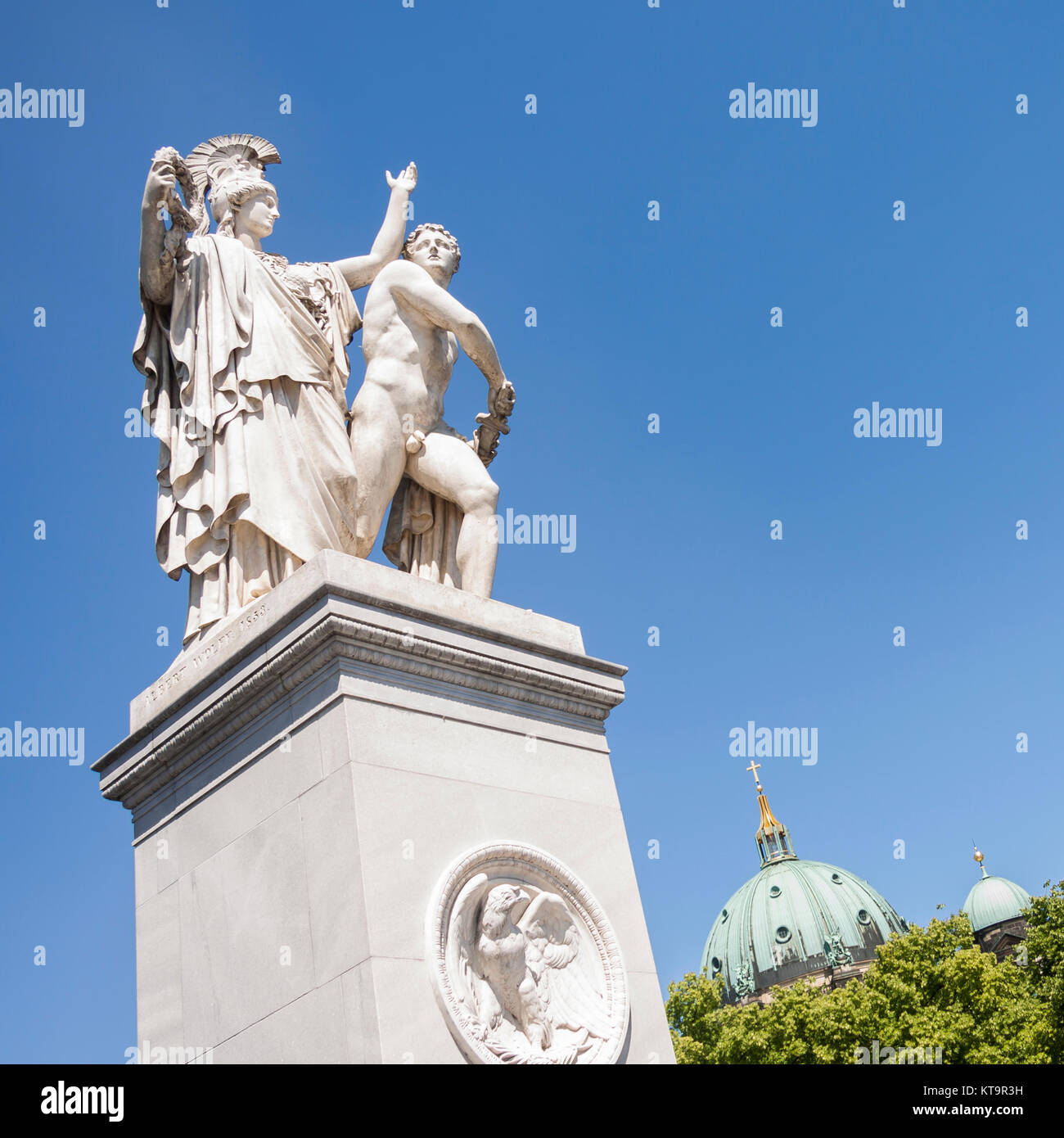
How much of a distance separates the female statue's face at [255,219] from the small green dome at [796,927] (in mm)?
89071

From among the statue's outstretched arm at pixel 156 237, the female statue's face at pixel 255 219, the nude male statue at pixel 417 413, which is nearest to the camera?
the statue's outstretched arm at pixel 156 237

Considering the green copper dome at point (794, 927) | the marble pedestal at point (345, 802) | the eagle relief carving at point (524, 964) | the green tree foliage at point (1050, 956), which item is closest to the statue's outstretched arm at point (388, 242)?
the marble pedestal at point (345, 802)

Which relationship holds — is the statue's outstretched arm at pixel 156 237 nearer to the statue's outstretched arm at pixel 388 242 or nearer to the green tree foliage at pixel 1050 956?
the statue's outstretched arm at pixel 388 242

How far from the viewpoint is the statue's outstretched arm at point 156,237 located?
8195 mm

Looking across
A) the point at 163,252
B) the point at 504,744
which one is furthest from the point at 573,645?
the point at 163,252

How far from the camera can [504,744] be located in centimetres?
737

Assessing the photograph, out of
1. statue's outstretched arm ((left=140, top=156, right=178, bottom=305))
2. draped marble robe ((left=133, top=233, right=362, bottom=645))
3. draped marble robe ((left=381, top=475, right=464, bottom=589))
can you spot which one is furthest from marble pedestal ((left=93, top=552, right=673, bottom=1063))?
statue's outstretched arm ((left=140, top=156, right=178, bottom=305))

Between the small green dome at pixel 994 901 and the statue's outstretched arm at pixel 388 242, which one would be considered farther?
the small green dome at pixel 994 901

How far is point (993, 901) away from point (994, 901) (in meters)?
0.06

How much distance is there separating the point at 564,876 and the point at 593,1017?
2.44 feet

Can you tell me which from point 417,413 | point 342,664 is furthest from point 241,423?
point 342,664

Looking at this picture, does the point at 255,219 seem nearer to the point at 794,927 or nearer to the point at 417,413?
the point at 417,413

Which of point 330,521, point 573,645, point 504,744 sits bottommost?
point 504,744
